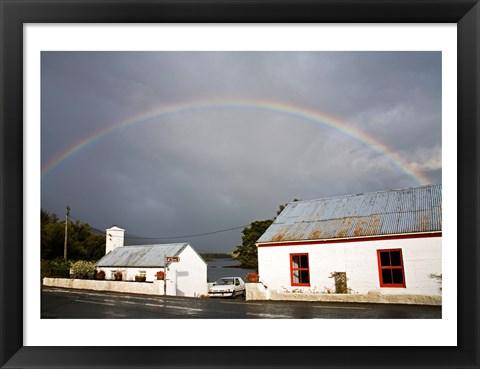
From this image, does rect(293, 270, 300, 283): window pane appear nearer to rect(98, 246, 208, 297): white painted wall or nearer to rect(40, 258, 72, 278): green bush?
rect(98, 246, 208, 297): white painted wall

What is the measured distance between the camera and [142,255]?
41.7 ft

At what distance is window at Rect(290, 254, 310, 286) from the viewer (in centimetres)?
1020

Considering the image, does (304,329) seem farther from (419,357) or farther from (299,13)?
(299,13)

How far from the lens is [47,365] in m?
3.79

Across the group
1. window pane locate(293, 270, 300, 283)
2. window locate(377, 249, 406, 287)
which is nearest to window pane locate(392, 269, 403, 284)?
window locate(377, 249, 406, 287)

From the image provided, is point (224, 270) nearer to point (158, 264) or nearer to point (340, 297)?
point (158, 264)

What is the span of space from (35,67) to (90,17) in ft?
2.62

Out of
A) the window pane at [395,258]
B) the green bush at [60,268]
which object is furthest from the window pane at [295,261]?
the green bush at [60,268]

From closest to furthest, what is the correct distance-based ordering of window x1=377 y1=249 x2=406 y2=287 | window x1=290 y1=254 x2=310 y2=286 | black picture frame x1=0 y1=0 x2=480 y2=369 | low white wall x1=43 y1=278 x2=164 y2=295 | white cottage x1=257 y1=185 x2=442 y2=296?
black picture frame x1=0 y1=0 x2=480 y2=369 → white cottage x1=257 y1=185 x2=442 y2=296 → window x1=377 y1=249 x2=406 y2=287 → window x1=290 y1=254 x2=310 y2=286 → low white wall x1=43 y1=278 x2=164 y2=295

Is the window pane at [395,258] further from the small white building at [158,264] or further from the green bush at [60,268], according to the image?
the green bush at [60,268]

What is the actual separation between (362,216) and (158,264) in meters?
6.29

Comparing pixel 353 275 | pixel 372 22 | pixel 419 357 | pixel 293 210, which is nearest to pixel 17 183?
pixel 372 22

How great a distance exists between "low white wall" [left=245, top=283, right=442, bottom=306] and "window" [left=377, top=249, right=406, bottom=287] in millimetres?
589

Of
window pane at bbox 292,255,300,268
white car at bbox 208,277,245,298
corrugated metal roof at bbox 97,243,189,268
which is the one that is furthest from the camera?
corrugated metal roof at bbox 97,243,189,268
